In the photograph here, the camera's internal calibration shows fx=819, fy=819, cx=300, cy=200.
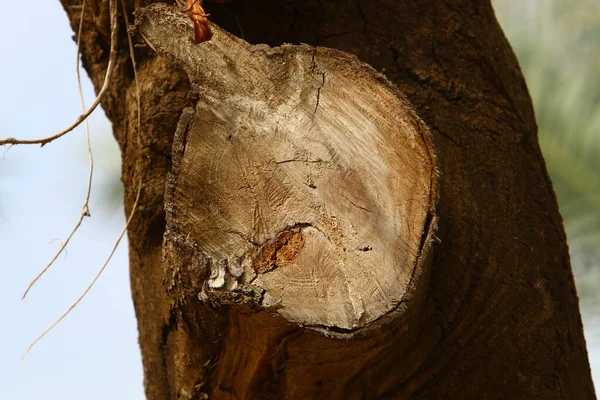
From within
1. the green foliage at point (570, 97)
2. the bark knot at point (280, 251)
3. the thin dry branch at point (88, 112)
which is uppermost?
the green foliage at point (570, 97)

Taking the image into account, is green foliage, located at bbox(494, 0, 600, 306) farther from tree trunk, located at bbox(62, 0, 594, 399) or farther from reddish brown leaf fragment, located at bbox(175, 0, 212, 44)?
reddish brown leaf fragment, located at bbox(175, 0, 212, 44)

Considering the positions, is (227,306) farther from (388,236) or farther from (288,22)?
(288,22)

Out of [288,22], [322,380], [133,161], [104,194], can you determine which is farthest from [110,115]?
[104,194]

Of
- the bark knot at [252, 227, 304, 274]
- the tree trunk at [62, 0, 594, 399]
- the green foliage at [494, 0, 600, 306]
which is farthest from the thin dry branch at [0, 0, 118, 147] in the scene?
the green foliage at [494, 0, 600, 306]

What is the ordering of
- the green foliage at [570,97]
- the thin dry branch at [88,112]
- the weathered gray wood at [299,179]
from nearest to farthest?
1. the weathered gray wood at [299,179]
2. the thin dry branch at [88,112]
3. the green foliage at [570,97]

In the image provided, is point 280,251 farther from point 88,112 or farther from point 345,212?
point 88,112

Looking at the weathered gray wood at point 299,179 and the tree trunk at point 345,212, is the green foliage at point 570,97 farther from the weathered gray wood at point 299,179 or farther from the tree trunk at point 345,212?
the weathered gray wood at point 299,179

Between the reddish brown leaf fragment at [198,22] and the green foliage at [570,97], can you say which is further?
the green foliage at [570,97]

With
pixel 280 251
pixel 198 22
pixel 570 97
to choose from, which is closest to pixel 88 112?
pixel 198 22

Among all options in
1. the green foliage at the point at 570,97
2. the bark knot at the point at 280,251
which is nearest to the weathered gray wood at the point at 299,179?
the bark knot at the point at 280,251
